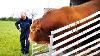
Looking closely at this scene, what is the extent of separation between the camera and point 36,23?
24.5 feet

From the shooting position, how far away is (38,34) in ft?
24.4

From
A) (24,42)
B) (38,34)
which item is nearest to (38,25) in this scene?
(38,34)

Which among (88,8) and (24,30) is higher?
(88,8)

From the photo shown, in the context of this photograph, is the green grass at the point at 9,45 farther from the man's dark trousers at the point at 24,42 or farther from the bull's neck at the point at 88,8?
the bull's neck at the point at 88,8

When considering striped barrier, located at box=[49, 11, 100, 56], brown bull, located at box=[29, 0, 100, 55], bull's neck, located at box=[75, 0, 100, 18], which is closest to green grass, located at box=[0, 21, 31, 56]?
striped barrier, located at box=[49, 11, 100, 56]

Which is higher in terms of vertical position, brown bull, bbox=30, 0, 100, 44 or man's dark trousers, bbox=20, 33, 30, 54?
brown bull, bbox=30, 0, 100, 44

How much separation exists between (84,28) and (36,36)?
0.91 m

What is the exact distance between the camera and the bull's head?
740cm

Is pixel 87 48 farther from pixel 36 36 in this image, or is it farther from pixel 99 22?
pixel 36 36

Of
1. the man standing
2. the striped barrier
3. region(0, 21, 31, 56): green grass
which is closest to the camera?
the striped barrier

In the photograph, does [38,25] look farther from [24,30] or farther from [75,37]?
[24,30]

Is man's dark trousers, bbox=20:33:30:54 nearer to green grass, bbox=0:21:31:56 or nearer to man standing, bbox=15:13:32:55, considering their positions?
man standing, bbox=15:13:32:55

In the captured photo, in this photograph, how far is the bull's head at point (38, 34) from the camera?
24.3 feet

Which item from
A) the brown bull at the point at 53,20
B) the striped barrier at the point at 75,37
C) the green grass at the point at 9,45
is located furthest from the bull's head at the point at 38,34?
the green grass at the point at 9,45
